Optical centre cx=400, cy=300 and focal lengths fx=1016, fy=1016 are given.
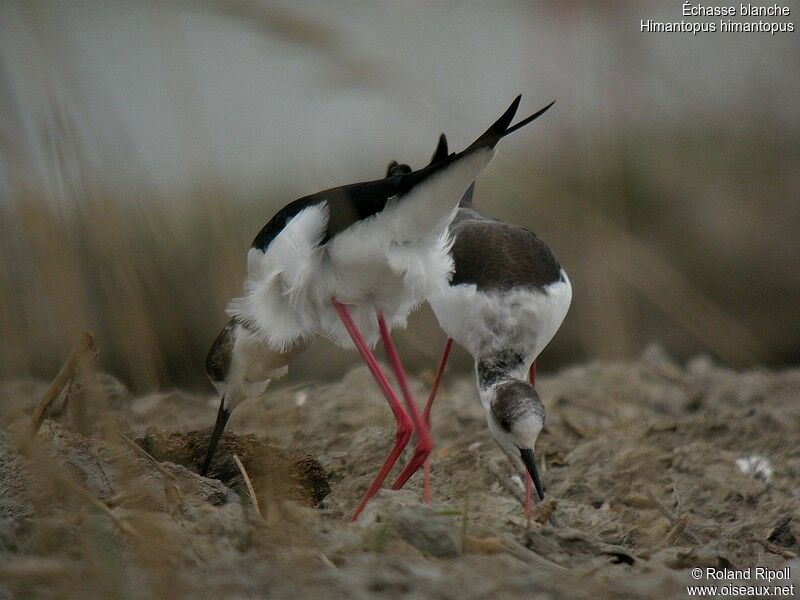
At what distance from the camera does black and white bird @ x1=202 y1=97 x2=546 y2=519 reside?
362 centimetres

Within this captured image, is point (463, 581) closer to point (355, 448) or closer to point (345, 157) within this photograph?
point (355, 448)

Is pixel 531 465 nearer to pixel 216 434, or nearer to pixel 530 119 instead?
pixel 216 434

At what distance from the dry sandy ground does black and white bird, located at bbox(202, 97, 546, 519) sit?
0.81 ft

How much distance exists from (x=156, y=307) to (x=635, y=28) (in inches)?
59.5

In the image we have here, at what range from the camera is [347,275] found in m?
3.93

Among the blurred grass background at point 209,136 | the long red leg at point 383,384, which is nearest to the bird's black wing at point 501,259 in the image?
the blurred grass background at point 209,136

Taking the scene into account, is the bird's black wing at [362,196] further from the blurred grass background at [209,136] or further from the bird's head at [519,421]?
the bird's head at [519,421]

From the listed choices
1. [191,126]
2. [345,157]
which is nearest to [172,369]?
[191,126]

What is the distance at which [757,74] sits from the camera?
516 centimetres

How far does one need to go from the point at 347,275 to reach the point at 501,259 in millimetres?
1032

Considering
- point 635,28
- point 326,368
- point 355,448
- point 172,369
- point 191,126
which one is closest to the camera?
point 191,126

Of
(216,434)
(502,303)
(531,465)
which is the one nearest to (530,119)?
(531,465)

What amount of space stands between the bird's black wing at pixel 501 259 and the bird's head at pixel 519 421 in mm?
537

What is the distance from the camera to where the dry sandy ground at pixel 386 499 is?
2.32m
